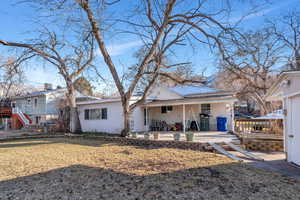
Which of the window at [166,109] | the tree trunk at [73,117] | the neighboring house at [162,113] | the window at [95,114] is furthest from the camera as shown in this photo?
the window at [95,114]

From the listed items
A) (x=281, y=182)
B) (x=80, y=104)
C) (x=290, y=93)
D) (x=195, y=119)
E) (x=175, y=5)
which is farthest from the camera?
(x=80, y=104)

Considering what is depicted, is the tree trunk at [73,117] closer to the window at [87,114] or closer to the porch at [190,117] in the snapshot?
the window at [87,114]

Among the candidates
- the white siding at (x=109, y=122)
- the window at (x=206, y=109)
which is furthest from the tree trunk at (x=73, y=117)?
the window at (x=206, y=109)

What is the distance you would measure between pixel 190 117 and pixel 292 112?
9265mm

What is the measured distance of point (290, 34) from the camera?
2078 centimetres

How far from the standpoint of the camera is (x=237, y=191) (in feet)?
13.2

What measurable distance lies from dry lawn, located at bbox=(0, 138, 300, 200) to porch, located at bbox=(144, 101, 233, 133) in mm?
7145

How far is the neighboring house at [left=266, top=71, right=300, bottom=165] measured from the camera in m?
5.57

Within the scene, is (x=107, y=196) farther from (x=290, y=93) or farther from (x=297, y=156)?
(x=290, y=93)

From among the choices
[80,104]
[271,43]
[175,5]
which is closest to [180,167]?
[175,5]

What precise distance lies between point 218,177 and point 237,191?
893 millimetres

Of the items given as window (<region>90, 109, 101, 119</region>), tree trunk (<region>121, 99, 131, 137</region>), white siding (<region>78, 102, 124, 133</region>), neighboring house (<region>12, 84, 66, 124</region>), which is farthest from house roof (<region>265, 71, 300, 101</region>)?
neighboring house (<region>12, 84, 66, 124</region>)

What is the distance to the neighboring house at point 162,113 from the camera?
1420 centimetres

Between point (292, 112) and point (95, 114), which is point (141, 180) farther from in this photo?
point (95, 114)
